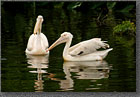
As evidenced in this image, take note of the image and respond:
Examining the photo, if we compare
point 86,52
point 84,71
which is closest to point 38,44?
point 86,52

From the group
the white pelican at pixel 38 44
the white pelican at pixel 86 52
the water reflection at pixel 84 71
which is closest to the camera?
the water reflection at pixel 84 71

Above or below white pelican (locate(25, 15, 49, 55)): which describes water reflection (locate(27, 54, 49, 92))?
below

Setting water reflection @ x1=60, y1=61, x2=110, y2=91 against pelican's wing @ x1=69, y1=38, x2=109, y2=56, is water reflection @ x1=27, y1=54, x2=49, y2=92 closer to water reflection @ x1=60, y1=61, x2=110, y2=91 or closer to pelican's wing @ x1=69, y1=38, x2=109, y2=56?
water reflection @ x1=60, y1=61, x2=110, y2=91

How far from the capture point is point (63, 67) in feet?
24.6

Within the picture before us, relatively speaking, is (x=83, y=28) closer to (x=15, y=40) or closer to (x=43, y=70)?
(x=15, y=40)

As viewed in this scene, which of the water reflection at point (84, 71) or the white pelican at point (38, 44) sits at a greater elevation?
the white pelican at point (38, 44)

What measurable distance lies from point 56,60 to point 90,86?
2.18m

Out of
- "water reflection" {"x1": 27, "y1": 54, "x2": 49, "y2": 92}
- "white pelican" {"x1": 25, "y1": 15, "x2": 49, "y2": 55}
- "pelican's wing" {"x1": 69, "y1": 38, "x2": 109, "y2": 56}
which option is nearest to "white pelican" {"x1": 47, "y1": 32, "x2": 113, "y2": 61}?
"pelican's wing" {"x1": 69, "y1": 38, "x2": 109, "y2": 56}

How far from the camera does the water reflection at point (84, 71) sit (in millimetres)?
6310

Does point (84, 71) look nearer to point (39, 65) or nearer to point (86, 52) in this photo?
point (39, 65)

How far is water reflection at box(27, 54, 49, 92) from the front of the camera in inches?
235

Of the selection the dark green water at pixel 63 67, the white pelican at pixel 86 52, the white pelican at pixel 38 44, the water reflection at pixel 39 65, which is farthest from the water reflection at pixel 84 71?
the white pelican at pixel 38 44

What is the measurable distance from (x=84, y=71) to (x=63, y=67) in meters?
0.39

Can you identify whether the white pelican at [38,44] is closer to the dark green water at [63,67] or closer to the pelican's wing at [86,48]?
the dark green water at [63,67]
